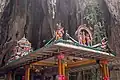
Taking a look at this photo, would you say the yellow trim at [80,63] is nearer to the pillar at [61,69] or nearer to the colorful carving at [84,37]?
the colorful carving at [84,37]

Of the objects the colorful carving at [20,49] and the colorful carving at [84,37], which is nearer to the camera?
the colorful carving at [84,37]

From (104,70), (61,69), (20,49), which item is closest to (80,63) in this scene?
(104,70)

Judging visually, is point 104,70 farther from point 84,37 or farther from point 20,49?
point 20,49

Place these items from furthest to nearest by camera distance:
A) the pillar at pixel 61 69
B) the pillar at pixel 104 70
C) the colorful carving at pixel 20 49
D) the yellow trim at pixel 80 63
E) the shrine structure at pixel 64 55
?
1. the colorful carving at pixel 20 49
2. the yellow trim at pixel 80 63
3. the pillar at pixel 104 70
4. the shrine structure at pixel 64 55
5. the pillar at pixel 61 69

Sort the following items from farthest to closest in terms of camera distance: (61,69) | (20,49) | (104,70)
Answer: (20,49), (104,70), (61,69)

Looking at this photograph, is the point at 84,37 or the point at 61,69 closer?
the point at 61,69

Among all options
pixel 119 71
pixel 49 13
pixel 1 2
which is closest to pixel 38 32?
pixel 49 13

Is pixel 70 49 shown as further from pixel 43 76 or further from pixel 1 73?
pixel 1 73

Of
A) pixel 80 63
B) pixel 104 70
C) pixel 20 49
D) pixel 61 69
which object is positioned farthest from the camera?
pixel 20 49

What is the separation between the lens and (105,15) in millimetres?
14492

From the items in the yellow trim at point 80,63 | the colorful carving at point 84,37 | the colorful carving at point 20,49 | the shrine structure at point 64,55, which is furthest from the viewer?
the colorful carving at point 20,49

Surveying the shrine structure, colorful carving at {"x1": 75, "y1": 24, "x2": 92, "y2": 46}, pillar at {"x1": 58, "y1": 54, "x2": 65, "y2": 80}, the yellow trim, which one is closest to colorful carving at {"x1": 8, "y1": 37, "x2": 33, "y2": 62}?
the shrine structure

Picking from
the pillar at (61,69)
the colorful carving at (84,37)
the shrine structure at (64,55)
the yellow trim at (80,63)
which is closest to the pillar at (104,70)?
the shrine structure at (64,55)

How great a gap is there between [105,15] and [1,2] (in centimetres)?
640
